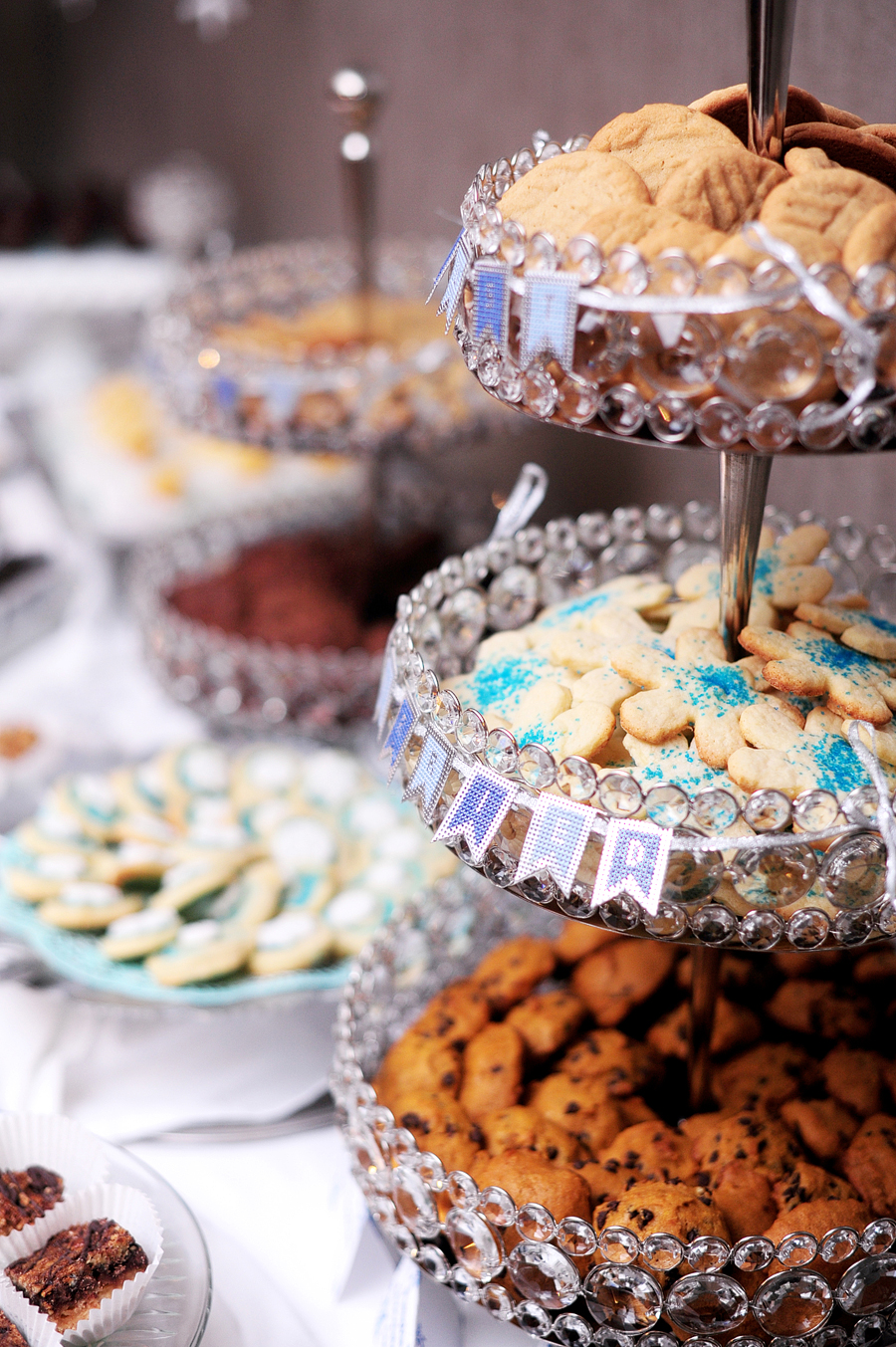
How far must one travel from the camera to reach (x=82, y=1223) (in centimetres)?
67

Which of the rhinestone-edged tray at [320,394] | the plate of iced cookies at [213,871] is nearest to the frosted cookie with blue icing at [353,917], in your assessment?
the plate of iced cookies at [213,871]

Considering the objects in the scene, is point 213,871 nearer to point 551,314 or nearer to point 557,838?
point 557,838

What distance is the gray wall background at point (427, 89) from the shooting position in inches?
43.1

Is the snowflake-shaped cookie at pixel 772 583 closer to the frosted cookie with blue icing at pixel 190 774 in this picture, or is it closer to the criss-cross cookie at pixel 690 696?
the criss-cross cookie at pixel 690 696

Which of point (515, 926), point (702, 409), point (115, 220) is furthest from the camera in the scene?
point (115, 220)

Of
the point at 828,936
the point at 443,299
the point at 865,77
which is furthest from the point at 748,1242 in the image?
the point at 865,77

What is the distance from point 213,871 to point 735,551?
1.83ft

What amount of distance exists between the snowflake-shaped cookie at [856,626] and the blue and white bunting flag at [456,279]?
0.26 metres

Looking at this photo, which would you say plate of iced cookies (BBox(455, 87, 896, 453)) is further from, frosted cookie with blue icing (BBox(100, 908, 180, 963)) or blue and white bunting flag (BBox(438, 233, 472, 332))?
frosted cookie with blue icing (BBox(100, 908, 180, 963))

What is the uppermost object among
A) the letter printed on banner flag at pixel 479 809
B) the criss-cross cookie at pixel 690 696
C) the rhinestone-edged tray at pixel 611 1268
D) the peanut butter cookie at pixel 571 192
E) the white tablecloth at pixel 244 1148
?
the peanut butter cookie at pixel 571 192

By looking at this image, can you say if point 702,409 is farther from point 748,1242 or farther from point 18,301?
point 18,301

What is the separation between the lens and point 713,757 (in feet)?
1.89

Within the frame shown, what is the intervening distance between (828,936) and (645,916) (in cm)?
9

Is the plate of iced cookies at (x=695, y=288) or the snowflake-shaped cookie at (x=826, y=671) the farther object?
the snowflake-shaped cookie at (x=826, y=671)
